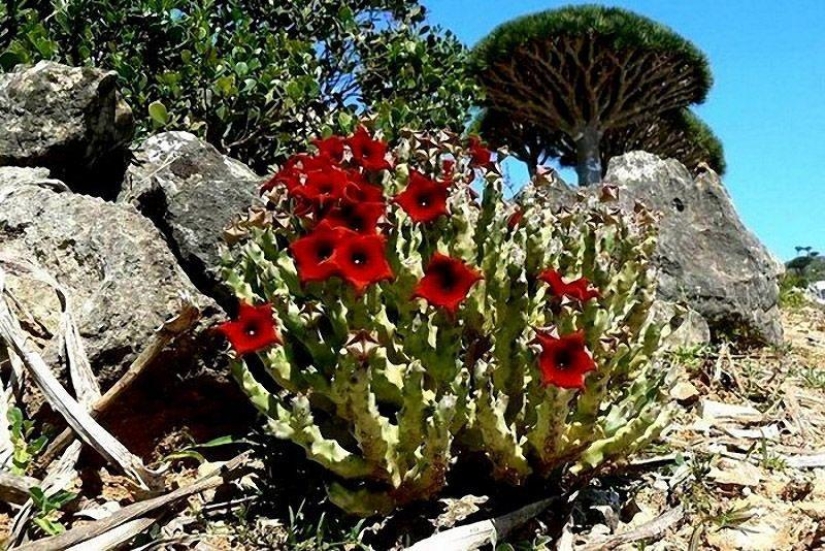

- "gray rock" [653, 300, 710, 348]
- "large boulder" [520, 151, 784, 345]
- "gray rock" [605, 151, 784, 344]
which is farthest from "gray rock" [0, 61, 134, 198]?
"gray rock" [605, 151, 784, 344]

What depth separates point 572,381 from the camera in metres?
2.53

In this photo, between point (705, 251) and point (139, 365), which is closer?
point (139, 365)

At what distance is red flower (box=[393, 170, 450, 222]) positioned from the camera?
2.77 metres

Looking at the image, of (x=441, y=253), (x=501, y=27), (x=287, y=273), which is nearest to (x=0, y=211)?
(x=287, y=273)

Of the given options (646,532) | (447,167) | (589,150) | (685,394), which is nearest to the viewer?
(646,532)

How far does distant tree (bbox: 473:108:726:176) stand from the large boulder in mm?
11484

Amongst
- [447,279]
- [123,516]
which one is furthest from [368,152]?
[123,516]

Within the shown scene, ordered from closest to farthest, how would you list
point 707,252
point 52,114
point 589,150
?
point 52,114 < point 707,252 < point 589,150

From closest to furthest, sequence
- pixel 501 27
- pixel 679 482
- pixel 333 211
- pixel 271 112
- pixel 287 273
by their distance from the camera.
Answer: pixel 333 211
pixel 287 273
pixel 679 482
pixel 271 112
pixel 501 27

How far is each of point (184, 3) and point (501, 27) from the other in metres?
10.7

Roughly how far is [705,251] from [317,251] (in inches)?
152

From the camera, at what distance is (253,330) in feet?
8.98

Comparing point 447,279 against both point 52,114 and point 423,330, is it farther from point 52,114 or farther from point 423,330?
point 52,114

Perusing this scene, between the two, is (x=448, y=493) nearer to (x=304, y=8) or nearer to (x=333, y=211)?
(x=333, y=211)
